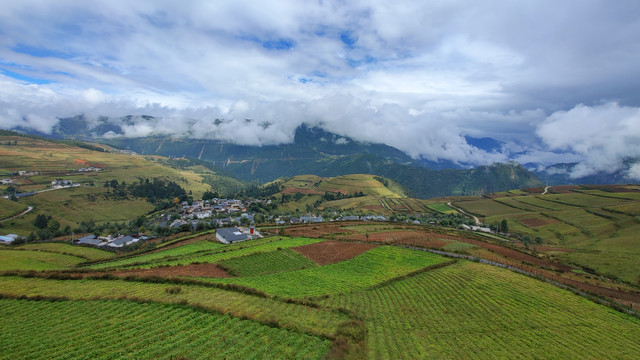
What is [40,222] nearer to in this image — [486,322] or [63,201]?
[63,201]

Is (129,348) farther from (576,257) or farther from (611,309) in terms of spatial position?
(576,257)

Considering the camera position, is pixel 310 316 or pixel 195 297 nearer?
pixel 310 316

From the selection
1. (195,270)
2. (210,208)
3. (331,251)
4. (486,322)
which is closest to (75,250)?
(195,270)

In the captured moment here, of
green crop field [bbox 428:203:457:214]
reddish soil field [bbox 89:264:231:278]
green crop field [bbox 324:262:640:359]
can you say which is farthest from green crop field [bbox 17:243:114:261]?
green crop field [bbox 428:203:457:214]

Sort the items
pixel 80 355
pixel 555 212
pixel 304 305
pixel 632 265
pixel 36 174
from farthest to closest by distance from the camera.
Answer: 1. pixel 36 174
2. pixel 555 212
3. pixel 632 265
4. pixel 304 305
5. pixel 80 355

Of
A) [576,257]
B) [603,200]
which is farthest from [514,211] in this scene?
[576,257]

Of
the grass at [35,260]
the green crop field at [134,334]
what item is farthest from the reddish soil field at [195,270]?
the grass at [35,260]
